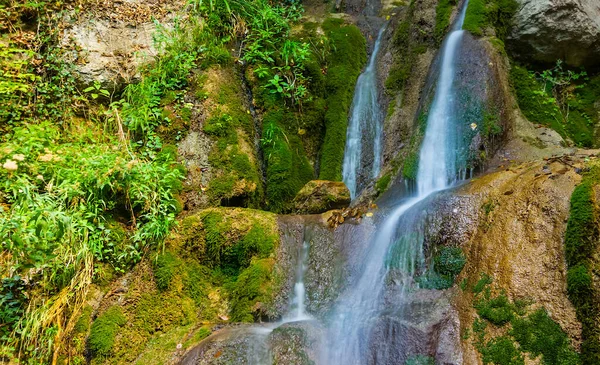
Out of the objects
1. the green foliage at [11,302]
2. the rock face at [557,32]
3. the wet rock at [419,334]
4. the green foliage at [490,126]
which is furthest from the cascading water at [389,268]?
the green foliage at [11,302]

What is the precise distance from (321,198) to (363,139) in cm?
215

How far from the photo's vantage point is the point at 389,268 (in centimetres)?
428

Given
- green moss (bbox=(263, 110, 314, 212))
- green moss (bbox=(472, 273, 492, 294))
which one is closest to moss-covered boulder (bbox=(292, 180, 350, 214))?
green moss (bbox=(263, 110, 314, 212))

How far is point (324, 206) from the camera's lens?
5.68m

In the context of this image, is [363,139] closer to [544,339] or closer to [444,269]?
[444,269]

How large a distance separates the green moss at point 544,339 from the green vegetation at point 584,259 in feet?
0.34

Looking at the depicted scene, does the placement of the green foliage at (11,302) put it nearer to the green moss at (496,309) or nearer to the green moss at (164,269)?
the green moss at (164,269)

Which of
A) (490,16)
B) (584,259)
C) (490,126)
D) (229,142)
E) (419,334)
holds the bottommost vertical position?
(419,334)

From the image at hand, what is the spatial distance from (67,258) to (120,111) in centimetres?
286

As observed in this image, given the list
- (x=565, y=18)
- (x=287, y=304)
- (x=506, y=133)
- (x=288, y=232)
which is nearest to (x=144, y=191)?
(x=288, y=232)

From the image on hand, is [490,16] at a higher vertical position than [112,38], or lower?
higher

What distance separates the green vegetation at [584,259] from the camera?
290cm

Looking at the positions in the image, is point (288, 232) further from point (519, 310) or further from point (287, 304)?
point (519, 310)

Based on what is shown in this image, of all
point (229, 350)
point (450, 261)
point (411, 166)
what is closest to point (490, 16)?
point (411, 166)
